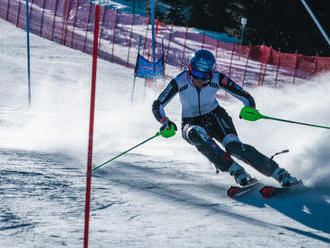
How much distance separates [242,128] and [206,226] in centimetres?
525

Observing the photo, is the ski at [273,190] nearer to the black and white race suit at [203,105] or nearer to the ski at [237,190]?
the ski at [237,190]

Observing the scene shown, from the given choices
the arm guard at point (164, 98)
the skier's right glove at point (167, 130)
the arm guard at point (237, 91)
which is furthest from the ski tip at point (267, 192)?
the arm guard at point (164, 98)

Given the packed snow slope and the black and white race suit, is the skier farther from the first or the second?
the packed snow slope

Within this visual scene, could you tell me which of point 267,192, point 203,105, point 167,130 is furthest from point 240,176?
point 203,105

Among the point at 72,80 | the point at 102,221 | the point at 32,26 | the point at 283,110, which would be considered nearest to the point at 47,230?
the point at 102,221

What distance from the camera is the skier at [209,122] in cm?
425

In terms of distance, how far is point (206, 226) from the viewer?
331 cm

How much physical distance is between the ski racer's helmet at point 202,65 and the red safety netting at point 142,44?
39.4ft

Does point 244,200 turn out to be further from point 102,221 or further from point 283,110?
point 283,110

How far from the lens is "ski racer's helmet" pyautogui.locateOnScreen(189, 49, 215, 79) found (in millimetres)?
4754

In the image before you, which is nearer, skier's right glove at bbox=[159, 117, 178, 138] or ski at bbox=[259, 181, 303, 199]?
ski at bbox=[259, 181, 303, 199]

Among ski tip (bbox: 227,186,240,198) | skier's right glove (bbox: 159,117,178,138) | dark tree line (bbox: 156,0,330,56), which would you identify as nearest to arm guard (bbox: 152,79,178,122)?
skier's right glove (bbox: 159,117,178,138)

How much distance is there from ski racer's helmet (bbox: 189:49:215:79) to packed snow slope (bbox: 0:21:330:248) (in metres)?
1.18

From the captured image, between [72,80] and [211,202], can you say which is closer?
[211,202]
